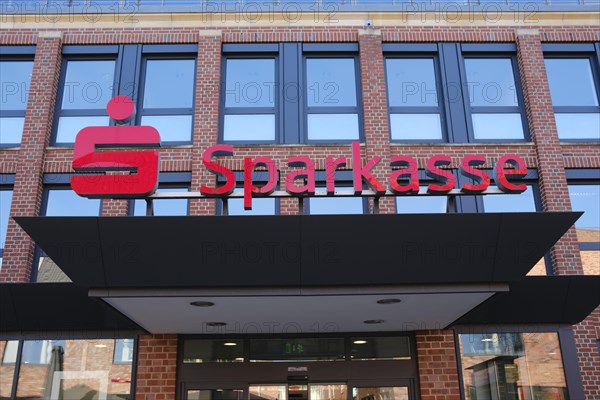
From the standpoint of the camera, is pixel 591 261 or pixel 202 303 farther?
pixel 591 261

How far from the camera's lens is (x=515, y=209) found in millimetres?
12820

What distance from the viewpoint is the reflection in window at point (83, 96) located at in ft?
44.2

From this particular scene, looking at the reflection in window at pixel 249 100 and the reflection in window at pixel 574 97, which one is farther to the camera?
the reflection in window at pixel 574 97

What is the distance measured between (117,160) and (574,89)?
34.0 ft

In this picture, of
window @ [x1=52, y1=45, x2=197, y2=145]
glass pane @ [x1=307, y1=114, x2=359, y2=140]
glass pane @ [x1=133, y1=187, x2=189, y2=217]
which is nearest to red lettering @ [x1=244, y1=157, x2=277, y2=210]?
glass pane @ [x1=133, y1=187, x2=189, y2=217]

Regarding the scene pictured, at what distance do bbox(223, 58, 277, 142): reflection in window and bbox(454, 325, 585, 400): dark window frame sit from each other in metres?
5.73

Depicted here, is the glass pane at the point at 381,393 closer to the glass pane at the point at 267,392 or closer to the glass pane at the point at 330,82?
the glass pane at the point at 267,392

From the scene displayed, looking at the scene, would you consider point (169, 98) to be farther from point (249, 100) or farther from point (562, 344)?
point (562, 344)

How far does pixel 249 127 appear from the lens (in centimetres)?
1345

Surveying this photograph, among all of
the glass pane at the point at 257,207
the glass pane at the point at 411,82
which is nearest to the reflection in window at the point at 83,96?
the glass pane at the point at 257,207

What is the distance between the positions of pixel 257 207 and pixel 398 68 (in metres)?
4.74

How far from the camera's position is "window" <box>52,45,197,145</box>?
13461 millimetres

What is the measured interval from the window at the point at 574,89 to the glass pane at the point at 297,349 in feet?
22.4

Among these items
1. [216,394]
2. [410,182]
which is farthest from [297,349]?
[410,182]
